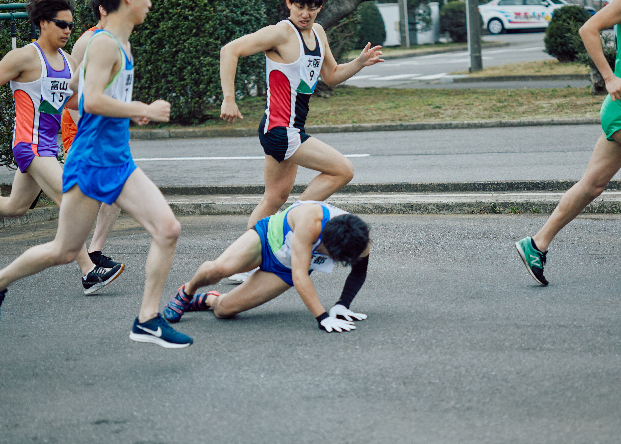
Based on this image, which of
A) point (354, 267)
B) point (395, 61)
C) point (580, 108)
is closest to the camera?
point (354, 267)

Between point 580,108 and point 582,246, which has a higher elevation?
point 582,246

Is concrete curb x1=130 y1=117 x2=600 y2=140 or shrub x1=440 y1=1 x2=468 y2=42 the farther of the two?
shrub x1=440 y1=1 x2=468 y2=42

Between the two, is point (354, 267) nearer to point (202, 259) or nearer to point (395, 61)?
point (202, 259)

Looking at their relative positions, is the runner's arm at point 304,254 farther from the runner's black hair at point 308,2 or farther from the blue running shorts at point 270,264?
the runner's black hair at point 308,2

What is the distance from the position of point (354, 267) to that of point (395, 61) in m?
27.7

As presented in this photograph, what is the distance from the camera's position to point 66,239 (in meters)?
4.42

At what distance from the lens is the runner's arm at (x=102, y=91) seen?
4094 mm

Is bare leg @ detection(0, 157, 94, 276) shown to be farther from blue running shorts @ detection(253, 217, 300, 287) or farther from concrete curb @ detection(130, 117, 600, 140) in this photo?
concrete curb @ detection(130, 117, 600, 140)

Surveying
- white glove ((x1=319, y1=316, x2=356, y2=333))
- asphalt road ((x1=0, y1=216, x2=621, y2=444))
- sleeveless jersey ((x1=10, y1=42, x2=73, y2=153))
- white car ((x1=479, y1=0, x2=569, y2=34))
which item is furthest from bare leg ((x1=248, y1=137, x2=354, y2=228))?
white car ((x1=479, y1=0, x2=569, y2=34))

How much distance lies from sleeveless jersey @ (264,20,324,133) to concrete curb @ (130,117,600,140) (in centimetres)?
852

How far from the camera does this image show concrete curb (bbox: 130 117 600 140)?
532 inches

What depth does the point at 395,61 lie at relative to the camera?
31688mm

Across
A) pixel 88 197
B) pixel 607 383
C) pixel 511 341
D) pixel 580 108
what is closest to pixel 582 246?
pixel 511 341

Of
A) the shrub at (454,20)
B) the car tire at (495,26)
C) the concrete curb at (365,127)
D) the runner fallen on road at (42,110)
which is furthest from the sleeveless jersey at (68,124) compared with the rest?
the car tire at (495,26)
